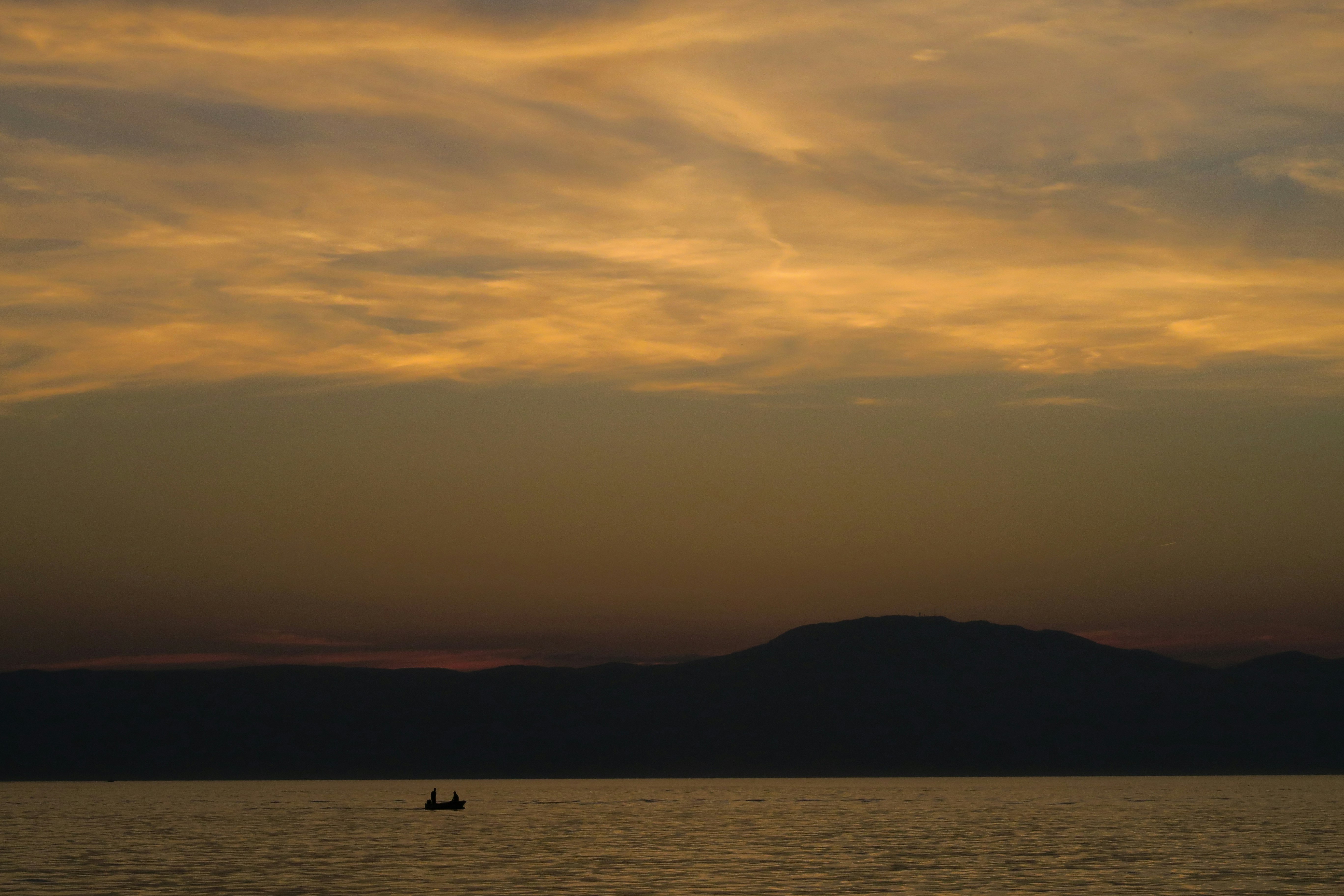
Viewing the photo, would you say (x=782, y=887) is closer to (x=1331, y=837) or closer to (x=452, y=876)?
(x=452, y=876)

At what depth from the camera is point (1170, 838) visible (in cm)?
14675

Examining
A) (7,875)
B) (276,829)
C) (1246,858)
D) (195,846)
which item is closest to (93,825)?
(276,829)

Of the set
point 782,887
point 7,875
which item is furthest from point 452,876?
point 7,875

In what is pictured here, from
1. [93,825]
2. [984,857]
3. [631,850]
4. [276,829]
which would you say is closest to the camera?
[984,857]

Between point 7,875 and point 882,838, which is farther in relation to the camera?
point 882,838

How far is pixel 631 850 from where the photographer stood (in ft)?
419

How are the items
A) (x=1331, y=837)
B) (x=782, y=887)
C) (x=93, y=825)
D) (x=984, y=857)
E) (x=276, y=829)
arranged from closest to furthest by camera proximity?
1. (x=782, y=887)
2. (x=984, y=857)
3. (x=1331, y=837)
4. (x=276, y=829)
5. (x=93, y=825)

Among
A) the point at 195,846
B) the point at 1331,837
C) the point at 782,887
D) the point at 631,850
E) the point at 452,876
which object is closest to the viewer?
the point at 782,887

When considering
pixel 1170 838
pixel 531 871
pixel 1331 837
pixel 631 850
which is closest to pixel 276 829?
pixel 631 850

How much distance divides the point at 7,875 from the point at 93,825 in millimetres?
87357

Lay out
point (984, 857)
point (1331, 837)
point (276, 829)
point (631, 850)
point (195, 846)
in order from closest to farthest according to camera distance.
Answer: point (984, 857) < point (631, 850) < point (195, 846) < point (1331, 837) < point (276, 829)

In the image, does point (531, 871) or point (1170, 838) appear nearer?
point (531, 871)

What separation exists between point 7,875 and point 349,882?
24.9 meters

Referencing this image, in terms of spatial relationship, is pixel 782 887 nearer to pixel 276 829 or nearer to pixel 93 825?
pixel 276 829
